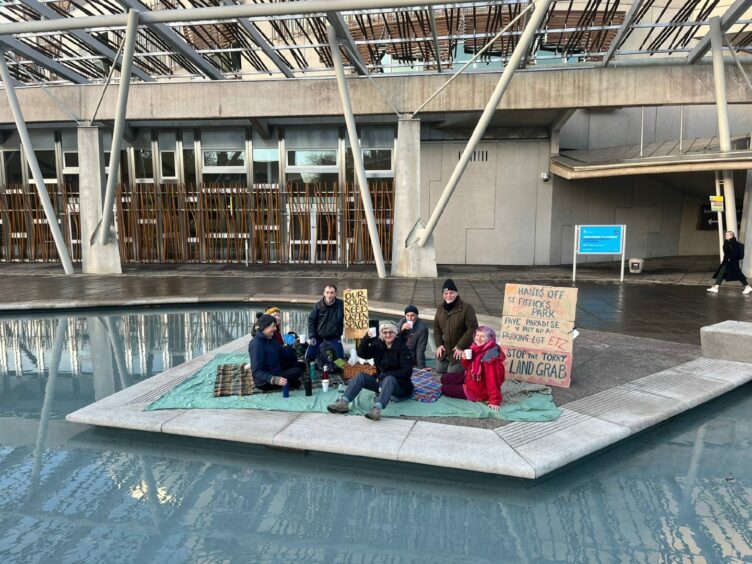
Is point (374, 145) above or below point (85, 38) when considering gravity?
below

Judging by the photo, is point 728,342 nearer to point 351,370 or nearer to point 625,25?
point 351,370

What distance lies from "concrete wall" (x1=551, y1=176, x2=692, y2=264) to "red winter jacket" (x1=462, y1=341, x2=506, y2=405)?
15.9 meters

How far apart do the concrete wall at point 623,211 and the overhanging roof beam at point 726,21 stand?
6048mm

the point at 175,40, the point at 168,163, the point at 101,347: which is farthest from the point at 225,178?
the point at 101,347

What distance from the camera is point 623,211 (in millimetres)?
21906

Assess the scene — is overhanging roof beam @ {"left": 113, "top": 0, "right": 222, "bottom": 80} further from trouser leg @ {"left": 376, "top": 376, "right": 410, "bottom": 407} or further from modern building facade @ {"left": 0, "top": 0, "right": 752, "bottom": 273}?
trouser leg @ {"left": 376, "top": 376, "right": 410, "bottom": 407}

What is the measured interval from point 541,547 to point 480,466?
914 mm

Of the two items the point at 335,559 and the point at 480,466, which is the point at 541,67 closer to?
the point at 480,466

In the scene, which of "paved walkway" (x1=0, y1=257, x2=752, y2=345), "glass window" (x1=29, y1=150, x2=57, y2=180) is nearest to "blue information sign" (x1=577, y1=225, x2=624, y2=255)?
"paved walkway" (x1=0, y1=257, x2=752, y2=345)

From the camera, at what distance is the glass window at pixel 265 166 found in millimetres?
22188

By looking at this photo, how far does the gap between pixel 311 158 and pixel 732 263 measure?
15076 mm

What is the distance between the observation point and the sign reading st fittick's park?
22.1 ft

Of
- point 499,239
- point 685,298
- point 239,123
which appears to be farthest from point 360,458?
point 239,123

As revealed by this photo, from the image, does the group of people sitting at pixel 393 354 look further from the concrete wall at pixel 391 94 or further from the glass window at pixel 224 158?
the glass window at pixel 224 158
